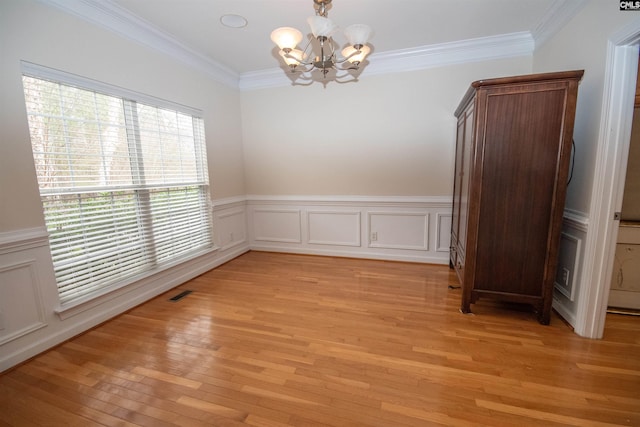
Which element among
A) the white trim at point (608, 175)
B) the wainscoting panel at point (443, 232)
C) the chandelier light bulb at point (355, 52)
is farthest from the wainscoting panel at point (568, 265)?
the chandelier light bulb at point (355, 52)

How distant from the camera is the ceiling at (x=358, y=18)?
2.28 meters

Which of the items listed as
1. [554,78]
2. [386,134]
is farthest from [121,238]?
[554,78]

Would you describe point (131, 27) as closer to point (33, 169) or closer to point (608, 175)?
point (33, 169)

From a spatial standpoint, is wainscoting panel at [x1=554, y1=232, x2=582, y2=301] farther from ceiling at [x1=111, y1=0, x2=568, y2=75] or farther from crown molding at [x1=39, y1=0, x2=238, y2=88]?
crown molding at [x1=39, y1=0, x2=238, y2=88]

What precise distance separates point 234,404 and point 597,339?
255 cm

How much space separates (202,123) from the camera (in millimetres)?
3332

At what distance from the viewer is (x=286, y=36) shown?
6.39 ft

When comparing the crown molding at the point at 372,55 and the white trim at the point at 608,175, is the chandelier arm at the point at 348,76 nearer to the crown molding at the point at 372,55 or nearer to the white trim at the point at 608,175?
the crown molding at the point at 372,55

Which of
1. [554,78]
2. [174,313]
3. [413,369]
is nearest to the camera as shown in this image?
[413,369]

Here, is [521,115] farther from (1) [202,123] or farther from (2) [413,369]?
(1) [202,123]

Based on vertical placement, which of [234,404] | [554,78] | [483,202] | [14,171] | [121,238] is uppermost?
[554,78]

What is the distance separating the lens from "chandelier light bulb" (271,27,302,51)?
1.92 m

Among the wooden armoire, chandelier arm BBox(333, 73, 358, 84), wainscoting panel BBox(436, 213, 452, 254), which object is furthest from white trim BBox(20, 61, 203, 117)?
wainscoting panel BBox(436, 213, 452, 254)

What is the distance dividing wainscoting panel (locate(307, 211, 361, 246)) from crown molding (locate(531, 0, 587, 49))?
8.80ft
